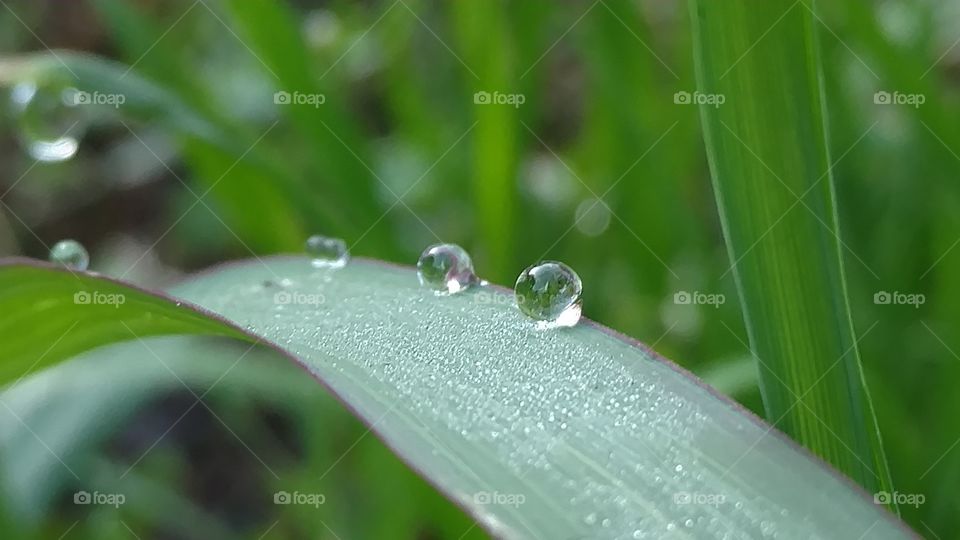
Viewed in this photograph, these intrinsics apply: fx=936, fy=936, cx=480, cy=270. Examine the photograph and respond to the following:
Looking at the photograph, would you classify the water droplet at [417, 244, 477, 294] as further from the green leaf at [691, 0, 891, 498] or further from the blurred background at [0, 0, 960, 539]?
the blurred background at [0, 0, 960, 539]

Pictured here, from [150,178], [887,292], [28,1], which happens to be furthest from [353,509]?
[28,1]

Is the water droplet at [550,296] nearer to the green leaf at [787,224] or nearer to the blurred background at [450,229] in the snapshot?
the green leaf at [787,224]

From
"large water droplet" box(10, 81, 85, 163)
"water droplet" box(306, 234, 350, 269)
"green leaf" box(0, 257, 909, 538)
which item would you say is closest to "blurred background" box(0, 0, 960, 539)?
"large water droplet" box(10, 81, 85, 163)

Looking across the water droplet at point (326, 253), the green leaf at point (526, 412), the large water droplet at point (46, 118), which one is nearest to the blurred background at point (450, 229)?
the large water droplet at point (46, 118)

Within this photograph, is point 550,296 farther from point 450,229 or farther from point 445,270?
point 450,229

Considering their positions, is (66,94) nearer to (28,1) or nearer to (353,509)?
(353,509)

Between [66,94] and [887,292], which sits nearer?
[66,94]

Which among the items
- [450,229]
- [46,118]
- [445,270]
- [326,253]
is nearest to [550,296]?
[445,270]
